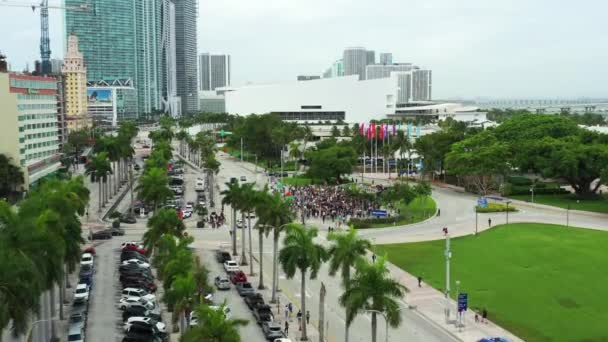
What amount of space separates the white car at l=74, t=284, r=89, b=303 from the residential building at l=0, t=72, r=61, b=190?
4353cm

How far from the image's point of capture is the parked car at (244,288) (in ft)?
145

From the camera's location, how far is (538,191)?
9062cm

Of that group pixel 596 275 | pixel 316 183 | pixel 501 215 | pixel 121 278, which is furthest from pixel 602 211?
pixel 121 278

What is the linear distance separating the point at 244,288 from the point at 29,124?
55207 mm

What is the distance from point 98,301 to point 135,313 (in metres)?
5.39

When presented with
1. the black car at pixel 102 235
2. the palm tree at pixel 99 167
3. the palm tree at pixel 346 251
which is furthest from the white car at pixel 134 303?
the palm tree at pixel 99 167

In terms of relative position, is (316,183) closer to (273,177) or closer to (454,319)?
(273,177)

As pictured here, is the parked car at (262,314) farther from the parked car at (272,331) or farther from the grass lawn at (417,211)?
the grass lawn at (417,211)

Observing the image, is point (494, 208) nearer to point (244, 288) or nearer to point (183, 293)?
point (244, 288)

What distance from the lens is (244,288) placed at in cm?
4494

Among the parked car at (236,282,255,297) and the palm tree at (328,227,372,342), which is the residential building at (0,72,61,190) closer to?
the parked car at (236,282,255,297)

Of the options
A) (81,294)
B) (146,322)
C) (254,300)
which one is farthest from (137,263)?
(146,322)

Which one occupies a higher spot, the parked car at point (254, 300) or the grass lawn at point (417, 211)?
the grass lawn at point (417, 211)

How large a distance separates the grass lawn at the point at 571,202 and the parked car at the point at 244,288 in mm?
47848
